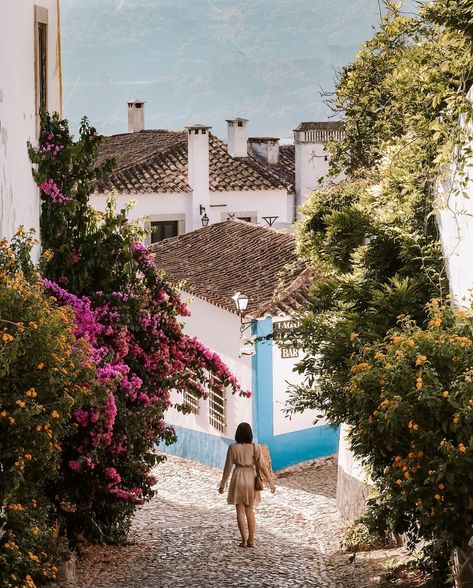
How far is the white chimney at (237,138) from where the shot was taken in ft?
119

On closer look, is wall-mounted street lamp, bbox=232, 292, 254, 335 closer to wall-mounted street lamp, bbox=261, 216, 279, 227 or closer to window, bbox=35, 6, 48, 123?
window, bbox=35, 6, 48, 123

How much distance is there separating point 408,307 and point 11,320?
4779 mm

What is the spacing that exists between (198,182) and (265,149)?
31.7 feet

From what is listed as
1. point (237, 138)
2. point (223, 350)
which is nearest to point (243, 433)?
point (223, 350)

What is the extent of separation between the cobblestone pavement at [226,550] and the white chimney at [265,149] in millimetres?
23515

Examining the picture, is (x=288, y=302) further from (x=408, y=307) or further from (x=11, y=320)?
(x=11, y=320)

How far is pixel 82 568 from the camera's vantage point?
37.5ft

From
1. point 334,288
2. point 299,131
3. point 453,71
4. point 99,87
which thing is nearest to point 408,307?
point 334,288

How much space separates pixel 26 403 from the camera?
7.19m

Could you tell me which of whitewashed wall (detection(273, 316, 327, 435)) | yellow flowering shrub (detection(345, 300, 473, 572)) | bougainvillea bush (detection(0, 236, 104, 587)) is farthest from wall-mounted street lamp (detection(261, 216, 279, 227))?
bougainvillea bush (detection(0, 236, 104, 587))

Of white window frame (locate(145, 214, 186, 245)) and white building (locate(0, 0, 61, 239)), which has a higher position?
white window frame (locate(145, 214, 186, 245))

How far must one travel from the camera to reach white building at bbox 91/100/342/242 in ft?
104

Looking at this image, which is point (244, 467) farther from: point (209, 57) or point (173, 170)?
point (209, 57)

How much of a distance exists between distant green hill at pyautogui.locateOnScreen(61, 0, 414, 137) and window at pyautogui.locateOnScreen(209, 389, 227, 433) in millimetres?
105219
